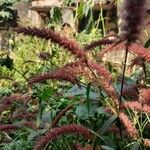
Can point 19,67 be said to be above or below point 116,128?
below

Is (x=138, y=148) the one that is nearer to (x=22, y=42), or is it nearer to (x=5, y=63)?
(x=5, y=63)

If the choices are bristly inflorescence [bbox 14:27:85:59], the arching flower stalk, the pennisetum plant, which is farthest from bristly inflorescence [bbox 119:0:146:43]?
the arching flower stalk

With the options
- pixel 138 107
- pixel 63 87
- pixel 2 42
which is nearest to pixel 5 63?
pixel 138 107

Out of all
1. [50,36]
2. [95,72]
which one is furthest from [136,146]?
[50,36]

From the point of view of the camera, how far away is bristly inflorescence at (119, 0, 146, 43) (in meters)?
1.17

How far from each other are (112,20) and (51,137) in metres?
6.21

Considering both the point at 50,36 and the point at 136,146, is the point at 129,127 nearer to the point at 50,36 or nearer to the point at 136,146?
the point at 136,146

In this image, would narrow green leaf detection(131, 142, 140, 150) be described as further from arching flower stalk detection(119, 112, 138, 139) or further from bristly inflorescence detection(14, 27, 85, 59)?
bristly inflorescence detection(14, 27, 85, 59)

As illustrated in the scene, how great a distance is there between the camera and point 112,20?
7.55 m

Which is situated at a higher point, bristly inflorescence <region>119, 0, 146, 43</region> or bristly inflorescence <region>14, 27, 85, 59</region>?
bristly inflorescence <region>119, 0, 146, 43</region>

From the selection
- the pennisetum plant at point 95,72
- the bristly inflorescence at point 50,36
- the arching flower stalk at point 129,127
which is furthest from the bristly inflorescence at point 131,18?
A: the arching flower stalk at point 129,127

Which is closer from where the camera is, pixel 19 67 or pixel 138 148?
pixel 138 148

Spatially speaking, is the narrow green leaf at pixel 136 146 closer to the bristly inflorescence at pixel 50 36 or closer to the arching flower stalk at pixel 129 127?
the arching flower stalk at pixel 129 127

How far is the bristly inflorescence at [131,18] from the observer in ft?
3.85
